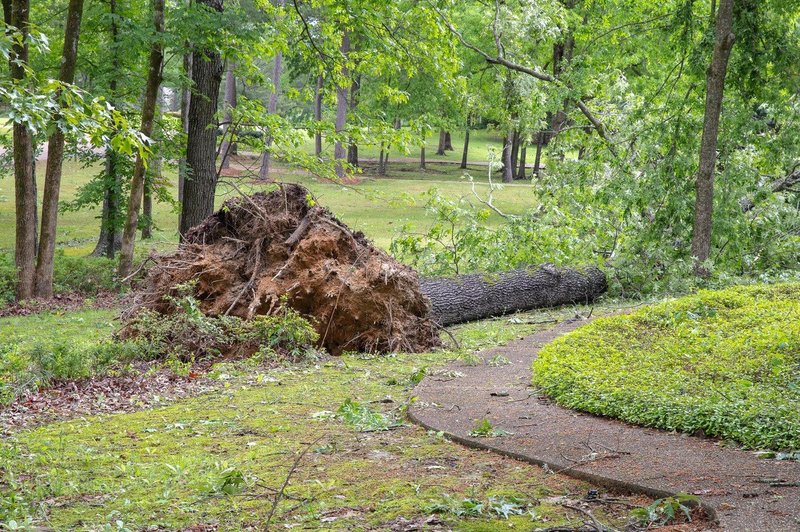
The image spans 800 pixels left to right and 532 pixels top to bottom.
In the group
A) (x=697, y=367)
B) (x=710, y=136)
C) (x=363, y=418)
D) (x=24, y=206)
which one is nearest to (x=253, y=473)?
(x=363, y=418)

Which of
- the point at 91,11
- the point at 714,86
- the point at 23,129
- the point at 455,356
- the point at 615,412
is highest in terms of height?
the point at 91,11

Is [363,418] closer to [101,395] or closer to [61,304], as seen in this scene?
[101,395]

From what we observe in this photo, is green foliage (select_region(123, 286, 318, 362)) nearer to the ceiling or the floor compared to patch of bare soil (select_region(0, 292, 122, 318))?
nearer to the ceiling

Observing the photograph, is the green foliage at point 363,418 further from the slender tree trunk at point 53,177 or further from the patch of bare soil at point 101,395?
the slender tree trunk at point 53,177

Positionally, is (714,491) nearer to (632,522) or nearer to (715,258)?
(632,522)

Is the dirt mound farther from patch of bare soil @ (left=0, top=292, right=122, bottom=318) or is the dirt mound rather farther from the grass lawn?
the grass lawn

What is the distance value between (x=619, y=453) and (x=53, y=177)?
43.9 feet

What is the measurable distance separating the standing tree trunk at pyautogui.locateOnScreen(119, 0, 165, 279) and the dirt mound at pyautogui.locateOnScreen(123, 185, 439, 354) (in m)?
5.27

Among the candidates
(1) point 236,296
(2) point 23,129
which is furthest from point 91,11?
(1) point 236,296

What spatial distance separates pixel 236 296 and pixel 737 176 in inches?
365

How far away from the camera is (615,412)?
6059 mm

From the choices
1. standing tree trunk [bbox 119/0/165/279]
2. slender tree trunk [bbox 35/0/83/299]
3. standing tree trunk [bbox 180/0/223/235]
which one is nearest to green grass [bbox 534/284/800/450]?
standing tree trunk [bbox 180/0/223/235]

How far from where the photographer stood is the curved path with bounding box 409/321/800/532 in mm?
4074

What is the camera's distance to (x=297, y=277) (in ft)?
34.0
